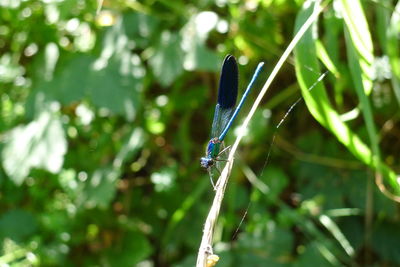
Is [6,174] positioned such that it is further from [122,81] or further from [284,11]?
[284,11]

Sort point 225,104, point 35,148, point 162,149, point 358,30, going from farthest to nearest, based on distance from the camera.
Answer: point 162,149, point 35,148, point 225,104, point 358,30

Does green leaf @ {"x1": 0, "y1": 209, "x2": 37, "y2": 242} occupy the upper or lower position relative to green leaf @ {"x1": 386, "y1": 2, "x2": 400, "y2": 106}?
lower

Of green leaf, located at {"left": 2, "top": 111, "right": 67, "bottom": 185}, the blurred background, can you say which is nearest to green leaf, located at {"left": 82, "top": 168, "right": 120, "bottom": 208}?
the blurred background

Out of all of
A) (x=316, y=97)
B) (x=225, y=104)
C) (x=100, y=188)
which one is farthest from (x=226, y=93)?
(x=100, y=188)

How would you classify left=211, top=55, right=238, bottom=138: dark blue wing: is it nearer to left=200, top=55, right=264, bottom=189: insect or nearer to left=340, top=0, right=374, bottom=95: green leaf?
left=200, top=55, right=264, bottom=189: insect

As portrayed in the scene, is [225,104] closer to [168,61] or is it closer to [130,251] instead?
[168,61]

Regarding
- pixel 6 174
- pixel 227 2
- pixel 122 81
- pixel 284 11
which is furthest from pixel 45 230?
pixel 284 11

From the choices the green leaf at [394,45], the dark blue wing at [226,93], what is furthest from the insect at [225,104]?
the green leaf at [394,45]
